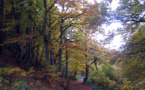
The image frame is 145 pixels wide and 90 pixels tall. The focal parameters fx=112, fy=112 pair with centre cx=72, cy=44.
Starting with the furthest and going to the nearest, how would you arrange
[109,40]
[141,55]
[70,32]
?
1. [70,32]
2. [109,40]
3. [141,55]

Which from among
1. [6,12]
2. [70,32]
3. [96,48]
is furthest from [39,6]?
[96,48]

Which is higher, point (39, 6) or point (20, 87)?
point (39, 6)

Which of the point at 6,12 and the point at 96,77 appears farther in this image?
the point at 96,77

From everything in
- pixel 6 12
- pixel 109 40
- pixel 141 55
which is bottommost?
pixel 141 55

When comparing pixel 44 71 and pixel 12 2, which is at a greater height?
pixel 12 2

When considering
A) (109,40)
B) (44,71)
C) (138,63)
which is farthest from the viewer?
(44,71)

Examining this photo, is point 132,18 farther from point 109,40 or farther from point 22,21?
point 22,21

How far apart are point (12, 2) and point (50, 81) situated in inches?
296

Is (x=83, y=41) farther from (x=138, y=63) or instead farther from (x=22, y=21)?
(x=138, y=63)

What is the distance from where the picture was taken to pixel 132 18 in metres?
5.75

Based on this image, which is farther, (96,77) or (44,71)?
(96,77)

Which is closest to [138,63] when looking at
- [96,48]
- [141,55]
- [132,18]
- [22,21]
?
[141,55]

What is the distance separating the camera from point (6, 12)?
11.0 metres

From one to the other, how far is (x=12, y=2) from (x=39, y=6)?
2344 millimetres
